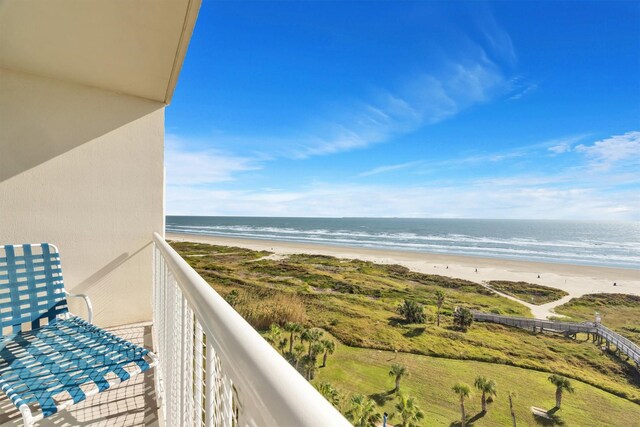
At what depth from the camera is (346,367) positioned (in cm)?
1295

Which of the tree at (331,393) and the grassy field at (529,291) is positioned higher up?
the grassy field at (529,291)

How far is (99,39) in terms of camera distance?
175 centimetres

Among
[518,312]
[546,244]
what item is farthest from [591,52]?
[518,312]

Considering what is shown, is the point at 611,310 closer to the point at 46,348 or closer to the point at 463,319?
the point at 463,319

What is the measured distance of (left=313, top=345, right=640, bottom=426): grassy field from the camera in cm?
1097

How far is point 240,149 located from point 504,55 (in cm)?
3018

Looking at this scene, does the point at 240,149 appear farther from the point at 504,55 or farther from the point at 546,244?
the point at 546,244

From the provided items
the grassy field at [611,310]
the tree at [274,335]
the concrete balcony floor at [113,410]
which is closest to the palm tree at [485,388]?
the tree at [274,335]

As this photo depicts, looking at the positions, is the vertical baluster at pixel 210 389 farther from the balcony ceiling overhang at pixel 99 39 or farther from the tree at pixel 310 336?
the tree at pixel 310 336

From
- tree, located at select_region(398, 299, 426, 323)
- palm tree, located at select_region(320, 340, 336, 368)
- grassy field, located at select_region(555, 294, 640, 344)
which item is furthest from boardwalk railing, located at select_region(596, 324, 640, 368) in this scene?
palm tree, located at select_region(320, 340, 336, 368)

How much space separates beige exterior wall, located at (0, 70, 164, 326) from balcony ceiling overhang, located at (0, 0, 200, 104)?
0.71ft

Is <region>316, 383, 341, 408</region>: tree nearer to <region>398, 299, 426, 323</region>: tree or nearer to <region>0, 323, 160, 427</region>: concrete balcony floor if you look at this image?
<region>398, 299, 426, 323</region>: tree

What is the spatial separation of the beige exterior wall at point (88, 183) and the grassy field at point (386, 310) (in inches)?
542

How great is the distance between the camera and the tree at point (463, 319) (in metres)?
16.5
